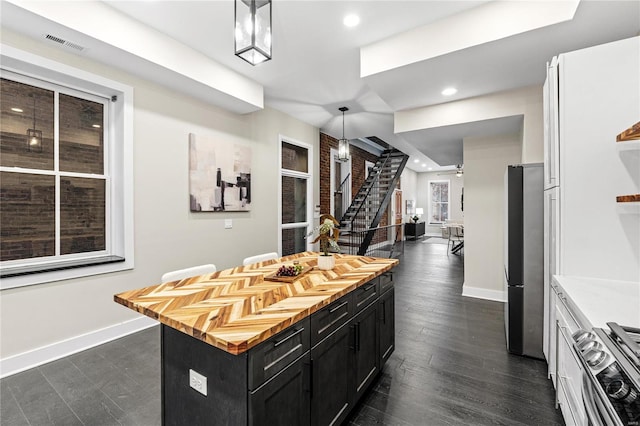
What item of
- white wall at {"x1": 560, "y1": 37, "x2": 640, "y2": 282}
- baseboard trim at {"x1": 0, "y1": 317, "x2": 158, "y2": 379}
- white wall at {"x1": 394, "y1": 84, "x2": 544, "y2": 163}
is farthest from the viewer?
white wall at {"x1": 394, "y1": 84, "x2": 544, "y2": 163}

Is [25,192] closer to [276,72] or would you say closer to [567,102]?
[276,72]

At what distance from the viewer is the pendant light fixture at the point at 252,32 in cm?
182

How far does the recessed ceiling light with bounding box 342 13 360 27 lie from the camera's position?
2558 mm

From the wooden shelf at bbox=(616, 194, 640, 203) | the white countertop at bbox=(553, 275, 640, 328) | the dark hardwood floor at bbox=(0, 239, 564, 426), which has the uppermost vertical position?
the wooden shelf at bbox=(616, 194, 640, 203)

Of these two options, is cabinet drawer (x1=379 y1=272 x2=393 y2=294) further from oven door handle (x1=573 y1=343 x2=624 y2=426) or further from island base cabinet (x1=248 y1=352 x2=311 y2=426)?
oven door handle (x1=573 y1=343 x2=624 y2=426)

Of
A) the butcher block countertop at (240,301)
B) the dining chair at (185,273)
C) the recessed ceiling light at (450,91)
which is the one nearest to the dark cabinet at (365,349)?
Result: the butcher block countertop at (240,301)

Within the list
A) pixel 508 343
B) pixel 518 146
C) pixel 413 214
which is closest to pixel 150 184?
pixel 508 343

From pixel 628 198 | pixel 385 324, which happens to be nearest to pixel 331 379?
pixel 385 324

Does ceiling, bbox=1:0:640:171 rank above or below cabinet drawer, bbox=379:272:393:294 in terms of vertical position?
above

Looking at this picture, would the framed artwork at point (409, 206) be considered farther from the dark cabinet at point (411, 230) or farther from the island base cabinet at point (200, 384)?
the island base cabinet at point (200, 384)

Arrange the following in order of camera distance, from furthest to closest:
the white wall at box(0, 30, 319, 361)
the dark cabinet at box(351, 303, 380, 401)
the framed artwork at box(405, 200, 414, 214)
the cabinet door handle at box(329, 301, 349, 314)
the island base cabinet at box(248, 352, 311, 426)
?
the framed artwork at box(405, 200, 414, 214) → the white wall at box(0, 30, 319, 361) → the dark cabinet at box(351, 303, 380, 401) → the cabinet door handle at box(329, 301, 349, 314) → the island base cabinet at box(248, 352, 311, 426)

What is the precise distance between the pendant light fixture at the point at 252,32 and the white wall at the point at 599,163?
1.97 metres

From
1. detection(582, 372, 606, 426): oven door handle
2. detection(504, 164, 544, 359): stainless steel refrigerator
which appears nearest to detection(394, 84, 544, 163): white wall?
detection(504, 164, 544, 359): stainless steel refrigerator

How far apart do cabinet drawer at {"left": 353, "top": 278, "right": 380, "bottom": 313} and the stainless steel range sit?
1056 millimetres
